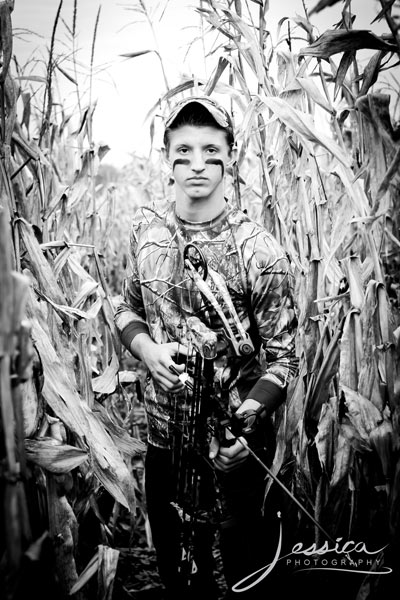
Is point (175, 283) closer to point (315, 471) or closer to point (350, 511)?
point (315, 471)

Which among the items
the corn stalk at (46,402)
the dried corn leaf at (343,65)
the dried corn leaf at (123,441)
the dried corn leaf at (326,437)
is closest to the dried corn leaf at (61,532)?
the corn stalk at (46,402)

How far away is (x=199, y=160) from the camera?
61.4 inches

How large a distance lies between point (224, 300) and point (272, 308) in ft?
0.53

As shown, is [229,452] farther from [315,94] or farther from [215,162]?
[315,94]

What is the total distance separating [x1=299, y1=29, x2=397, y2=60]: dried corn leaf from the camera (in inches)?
49.6

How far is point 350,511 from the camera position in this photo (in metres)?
1.68

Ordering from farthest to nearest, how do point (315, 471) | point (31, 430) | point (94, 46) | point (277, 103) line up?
point (94, 46) < point (315, 471) < point (277, 103) < point (31, 430)

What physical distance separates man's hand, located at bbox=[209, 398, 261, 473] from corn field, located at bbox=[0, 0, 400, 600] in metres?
0.19

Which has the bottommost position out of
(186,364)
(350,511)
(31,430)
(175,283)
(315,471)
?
(350,511)

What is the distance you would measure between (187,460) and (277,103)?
40.0 inches

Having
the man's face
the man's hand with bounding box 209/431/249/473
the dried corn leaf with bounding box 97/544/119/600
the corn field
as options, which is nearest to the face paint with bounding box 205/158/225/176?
the man's face

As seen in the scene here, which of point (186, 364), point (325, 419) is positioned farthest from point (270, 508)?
point (186, 364)

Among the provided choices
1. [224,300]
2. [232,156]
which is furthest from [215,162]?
[224,300]

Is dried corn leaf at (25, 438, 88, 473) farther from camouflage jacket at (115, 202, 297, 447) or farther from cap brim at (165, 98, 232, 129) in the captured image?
cap brim at (165, 98, 232, 129)
